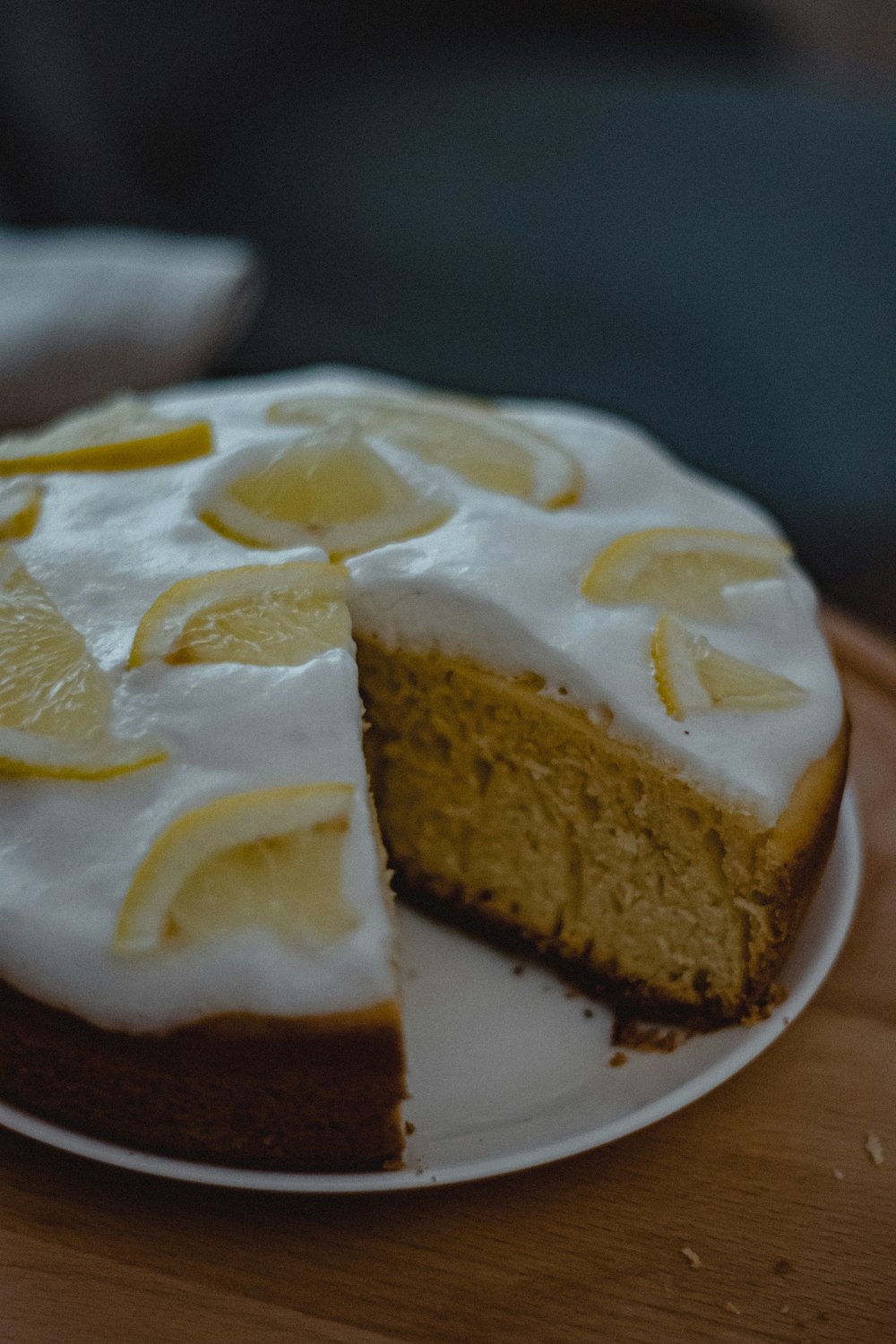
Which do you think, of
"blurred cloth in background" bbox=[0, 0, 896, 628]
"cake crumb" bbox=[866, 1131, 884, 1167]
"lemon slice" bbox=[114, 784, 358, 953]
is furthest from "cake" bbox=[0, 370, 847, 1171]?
"blurred cloth in background" bbox=[0, 0, 896, 628]

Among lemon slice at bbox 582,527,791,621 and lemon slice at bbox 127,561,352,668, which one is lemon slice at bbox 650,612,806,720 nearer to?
lemon slice at bbox 582,527,791,621

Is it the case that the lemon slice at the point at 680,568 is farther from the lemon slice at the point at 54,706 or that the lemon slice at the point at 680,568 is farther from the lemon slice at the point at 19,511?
the lemon slice at the point at 19,511

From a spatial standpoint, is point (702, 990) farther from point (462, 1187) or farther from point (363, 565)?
point (363, 565)

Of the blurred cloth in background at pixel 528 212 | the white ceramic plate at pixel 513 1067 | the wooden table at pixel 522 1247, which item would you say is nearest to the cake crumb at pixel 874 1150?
the wooden table at pixel 522 1247

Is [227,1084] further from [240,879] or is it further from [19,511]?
[19,511]

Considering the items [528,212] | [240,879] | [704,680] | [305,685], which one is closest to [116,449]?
[305,685]

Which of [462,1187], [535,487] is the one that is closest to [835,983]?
[462,1187]

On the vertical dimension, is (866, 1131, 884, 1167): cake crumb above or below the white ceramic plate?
below
